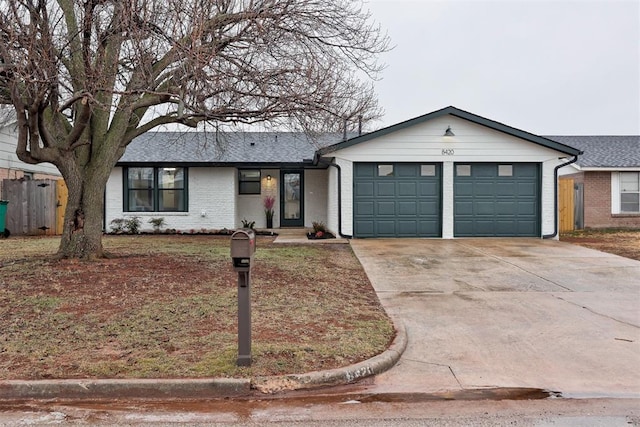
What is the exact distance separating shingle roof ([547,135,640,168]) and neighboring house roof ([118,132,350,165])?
11147 mm

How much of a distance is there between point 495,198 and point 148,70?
455 inches

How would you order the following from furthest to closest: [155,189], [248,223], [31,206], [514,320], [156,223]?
[248,223]
[155,189]
[156,223]
[31,206]
[514,320]

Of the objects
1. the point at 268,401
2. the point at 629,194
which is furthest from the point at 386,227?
the point at 629,194

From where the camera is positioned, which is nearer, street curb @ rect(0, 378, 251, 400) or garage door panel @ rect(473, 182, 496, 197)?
street curb @ rect(0, 378, 251, 400)

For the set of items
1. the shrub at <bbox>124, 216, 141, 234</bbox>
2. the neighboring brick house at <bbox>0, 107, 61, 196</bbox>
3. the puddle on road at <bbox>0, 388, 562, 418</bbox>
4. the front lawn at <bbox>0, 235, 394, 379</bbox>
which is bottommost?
the puddle on road at <bbox>0, 388, 562, 418</bbox>

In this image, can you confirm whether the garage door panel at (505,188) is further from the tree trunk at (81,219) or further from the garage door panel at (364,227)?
the tree trunk at (81,219)

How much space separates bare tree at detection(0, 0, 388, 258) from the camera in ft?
24.5

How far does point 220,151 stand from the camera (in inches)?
678

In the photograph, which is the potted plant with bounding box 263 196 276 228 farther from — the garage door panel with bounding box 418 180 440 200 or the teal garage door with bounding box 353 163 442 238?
the garage door panel with bounding box 418 180 440 200

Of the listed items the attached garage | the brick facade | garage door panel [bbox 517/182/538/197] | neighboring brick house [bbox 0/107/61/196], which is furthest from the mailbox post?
the brick facade

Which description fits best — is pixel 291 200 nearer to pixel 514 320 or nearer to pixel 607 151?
pixel 514 320

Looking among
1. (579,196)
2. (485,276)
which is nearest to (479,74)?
(579,196)

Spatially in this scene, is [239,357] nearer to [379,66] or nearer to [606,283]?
[606,283]

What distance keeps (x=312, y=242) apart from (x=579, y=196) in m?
13.4
